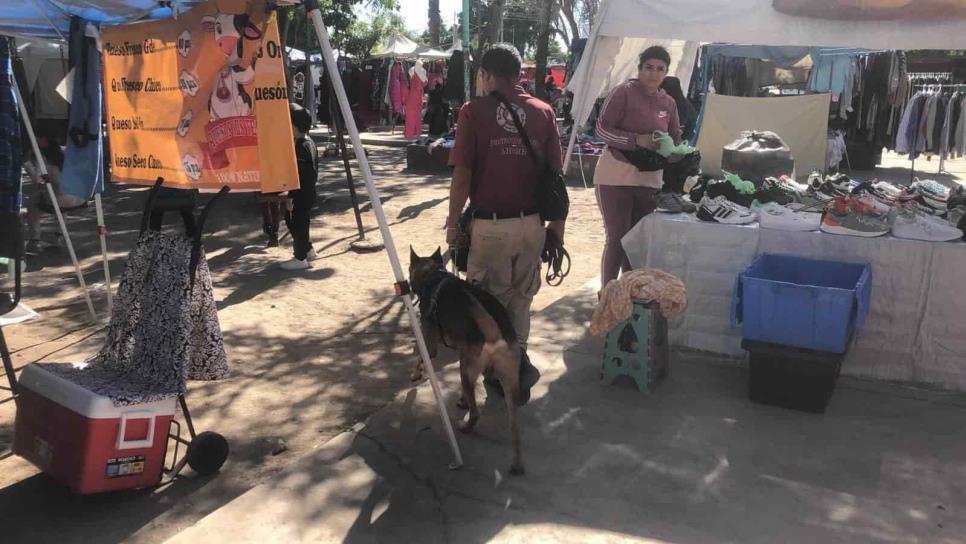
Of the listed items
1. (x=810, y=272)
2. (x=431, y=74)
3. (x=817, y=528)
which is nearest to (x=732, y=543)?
(x=817, y=528)

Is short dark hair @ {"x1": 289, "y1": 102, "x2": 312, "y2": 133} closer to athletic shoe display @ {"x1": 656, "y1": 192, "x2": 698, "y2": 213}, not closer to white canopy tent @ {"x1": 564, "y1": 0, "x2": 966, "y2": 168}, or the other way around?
white canopy tent @ {"x1": 564, "y1": 0, "x2": 966, "y2": 168}

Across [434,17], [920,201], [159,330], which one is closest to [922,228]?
[920,201]

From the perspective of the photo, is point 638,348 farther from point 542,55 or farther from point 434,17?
point 434,17

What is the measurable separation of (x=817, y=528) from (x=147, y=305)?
10.2 ft

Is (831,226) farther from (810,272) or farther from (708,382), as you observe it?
(708,382)

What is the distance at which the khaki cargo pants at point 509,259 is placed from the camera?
4176 mm

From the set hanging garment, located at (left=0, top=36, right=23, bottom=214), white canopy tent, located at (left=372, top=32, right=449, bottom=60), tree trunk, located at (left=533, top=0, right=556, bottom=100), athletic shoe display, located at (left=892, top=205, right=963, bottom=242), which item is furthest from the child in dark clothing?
white canopy tent, located at (left=372, top=32, right=449, bottom=60)

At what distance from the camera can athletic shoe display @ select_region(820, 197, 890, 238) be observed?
4.78 meters

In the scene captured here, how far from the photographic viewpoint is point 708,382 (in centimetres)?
476

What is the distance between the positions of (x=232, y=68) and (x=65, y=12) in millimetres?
1645

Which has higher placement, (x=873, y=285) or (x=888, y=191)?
(x=888, y=191)

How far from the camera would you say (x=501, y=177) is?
4066 mm

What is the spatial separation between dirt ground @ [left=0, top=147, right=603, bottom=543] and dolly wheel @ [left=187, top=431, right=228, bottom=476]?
0.07 metres

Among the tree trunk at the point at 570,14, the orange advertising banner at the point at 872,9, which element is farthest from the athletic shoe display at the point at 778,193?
the tree trunk at the point at 570,14
